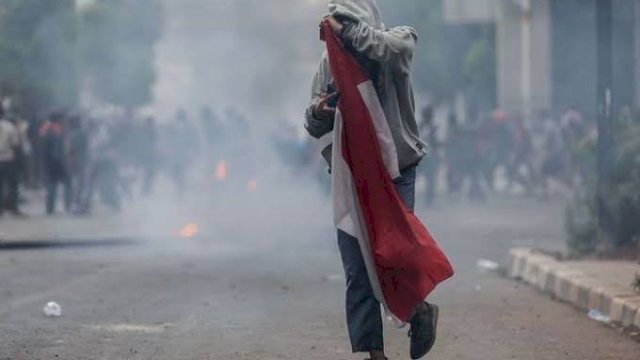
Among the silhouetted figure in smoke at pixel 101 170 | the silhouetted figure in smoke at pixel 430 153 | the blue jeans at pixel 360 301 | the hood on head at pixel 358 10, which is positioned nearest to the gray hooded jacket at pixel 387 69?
the hood on head at pixel 358 10

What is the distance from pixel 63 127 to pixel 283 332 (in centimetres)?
1102

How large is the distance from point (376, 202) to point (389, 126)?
286 mm

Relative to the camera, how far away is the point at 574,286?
7.89 m

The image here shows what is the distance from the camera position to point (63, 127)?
17.0 metres

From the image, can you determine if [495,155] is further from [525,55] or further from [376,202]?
[376,202]

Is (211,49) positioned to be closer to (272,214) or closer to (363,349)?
(272,214)

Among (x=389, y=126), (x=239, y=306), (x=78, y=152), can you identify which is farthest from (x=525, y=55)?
(x=389, y=126)

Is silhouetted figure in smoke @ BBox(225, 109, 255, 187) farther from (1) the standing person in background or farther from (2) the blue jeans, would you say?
(2) the blue jeans

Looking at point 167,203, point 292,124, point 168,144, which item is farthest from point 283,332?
point 292,124

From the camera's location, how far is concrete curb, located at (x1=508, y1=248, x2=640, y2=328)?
22.7 ft

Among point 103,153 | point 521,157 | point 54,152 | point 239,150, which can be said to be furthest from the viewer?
point 239,150

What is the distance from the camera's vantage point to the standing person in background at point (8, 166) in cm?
1588

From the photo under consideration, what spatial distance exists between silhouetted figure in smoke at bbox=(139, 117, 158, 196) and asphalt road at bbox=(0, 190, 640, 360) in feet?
23.9

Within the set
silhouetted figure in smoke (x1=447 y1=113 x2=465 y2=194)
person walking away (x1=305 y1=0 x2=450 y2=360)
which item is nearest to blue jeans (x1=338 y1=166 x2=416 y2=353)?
person walking away (x1=305 y1=0 x2=450 y2=360)
